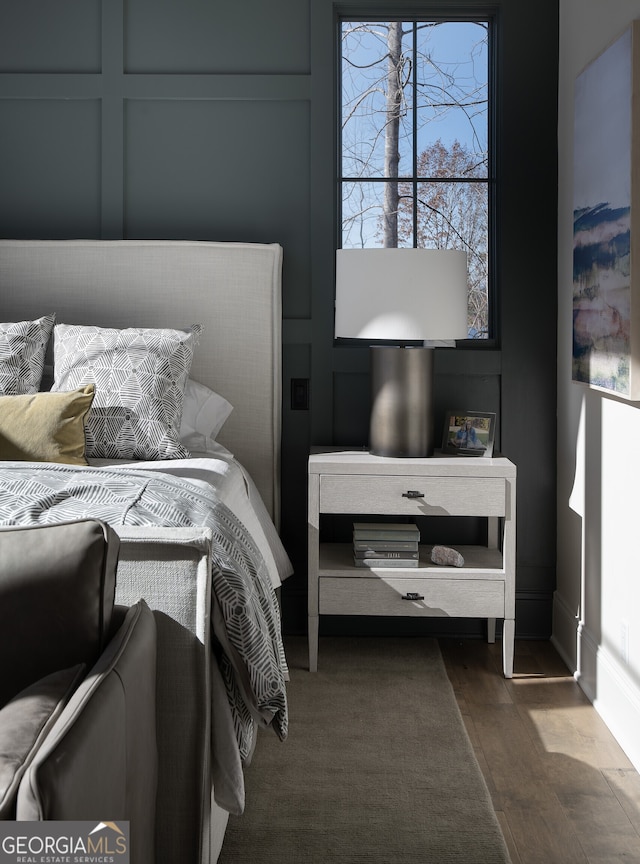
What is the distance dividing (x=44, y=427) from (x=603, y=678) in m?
1.85

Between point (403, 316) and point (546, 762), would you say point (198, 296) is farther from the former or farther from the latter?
point (546, 762)

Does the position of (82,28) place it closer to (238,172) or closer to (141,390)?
(238,172)

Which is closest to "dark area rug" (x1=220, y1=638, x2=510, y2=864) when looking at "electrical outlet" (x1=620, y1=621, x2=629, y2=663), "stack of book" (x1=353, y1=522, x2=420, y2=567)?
"stack of book" (x1=353, y1=522, x2=420, y2=567)

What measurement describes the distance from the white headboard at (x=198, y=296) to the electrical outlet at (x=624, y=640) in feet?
4.43

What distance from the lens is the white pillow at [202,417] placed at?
2.92 m

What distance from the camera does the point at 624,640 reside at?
2439 millimetres

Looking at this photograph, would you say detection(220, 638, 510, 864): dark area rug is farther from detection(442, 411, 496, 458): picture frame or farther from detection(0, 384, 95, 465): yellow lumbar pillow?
detection(0, 384, 95, 465): yellow lumbar pillow

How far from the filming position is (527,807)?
6.65 ft

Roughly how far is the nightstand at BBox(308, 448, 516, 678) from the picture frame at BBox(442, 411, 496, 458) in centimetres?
18

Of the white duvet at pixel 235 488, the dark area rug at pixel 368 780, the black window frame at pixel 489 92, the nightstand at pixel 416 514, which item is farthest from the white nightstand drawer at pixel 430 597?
the black window frame at pixel 489 92

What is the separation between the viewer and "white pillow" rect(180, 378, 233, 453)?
9.59ft

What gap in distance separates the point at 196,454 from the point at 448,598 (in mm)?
987

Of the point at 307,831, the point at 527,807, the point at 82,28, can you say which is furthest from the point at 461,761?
the point at 82,28

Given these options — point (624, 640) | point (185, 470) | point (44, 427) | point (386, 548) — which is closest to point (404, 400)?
point (386, 548)
